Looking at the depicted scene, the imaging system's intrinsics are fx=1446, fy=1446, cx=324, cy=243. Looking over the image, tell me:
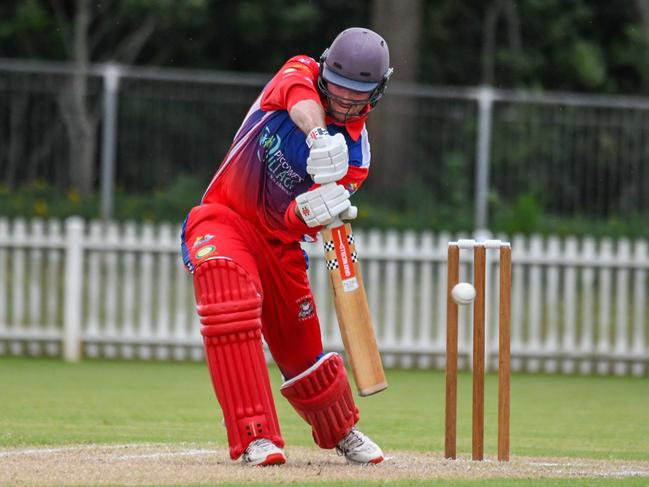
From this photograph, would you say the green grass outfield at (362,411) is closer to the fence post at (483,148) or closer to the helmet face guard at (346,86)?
the helmet face guard at (346,86)

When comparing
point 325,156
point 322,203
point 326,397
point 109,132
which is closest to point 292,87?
point 325,156

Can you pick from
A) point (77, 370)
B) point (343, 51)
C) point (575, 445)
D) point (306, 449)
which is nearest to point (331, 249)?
point (343, 51)

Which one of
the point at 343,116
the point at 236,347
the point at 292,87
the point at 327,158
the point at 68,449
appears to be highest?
the point at 292,87

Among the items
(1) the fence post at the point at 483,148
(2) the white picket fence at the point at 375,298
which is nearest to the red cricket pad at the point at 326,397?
(2) the white picket fence at the point at 375,298

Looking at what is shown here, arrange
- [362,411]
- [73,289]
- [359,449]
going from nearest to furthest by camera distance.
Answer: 1. [359,449]
2. [362,411]
3. [73,289]

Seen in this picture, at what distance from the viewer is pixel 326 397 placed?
6238 millimetres

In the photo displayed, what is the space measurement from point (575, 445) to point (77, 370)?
204 inches

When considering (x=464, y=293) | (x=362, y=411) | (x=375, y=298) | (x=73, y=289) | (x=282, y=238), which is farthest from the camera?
(x=375, y=298)

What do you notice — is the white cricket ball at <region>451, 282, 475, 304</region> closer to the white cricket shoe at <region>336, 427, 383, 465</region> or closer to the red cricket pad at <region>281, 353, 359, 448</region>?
the red cricket pad at <region>281, 353, 359, 448</region>

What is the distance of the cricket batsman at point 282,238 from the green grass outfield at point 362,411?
0.85 meters

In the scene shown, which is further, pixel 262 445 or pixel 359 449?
pixel 359 449

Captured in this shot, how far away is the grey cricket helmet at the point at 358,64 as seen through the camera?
5848 millimetres

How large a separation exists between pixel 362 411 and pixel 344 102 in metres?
3.68

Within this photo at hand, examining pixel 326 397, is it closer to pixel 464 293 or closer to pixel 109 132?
pixel 464 293
